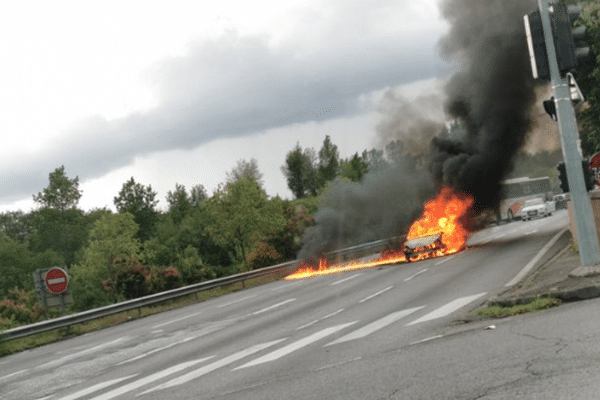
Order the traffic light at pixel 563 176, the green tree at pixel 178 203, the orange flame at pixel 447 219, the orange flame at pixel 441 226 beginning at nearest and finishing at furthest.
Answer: the traffic light at pixel 563 176 < the orange flame at pixel 441 226 < the orange flame at pixel 447 219 < the green tree at pixel 178 203

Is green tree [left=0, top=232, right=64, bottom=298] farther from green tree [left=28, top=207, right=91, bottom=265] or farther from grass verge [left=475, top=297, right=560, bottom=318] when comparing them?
grass verge [left=475, top=297, right=560, bottom=318]

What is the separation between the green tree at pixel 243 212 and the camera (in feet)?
144

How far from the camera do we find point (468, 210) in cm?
2848

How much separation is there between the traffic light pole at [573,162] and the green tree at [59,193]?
74.8m

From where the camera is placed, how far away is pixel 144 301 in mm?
21562

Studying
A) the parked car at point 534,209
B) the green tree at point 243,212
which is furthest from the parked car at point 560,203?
the green tree at point 243,212

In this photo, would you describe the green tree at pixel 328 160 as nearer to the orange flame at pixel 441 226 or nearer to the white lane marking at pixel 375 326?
the orange flame at pixel 441 226

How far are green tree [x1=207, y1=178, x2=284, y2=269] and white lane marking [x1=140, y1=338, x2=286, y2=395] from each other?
3256cm

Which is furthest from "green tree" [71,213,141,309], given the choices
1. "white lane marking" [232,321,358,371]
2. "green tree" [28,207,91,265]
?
"white lane marking" [232,321,358,371]

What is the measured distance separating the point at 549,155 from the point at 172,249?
40.9 m

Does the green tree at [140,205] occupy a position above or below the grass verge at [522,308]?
above

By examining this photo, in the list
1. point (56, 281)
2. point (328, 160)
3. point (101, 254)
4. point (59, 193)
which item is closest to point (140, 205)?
point (59, 193)

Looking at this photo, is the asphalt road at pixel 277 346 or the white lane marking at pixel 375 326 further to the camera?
the white lane marking at pixel 375 326

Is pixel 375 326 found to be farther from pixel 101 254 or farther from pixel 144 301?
pixel 101 254
